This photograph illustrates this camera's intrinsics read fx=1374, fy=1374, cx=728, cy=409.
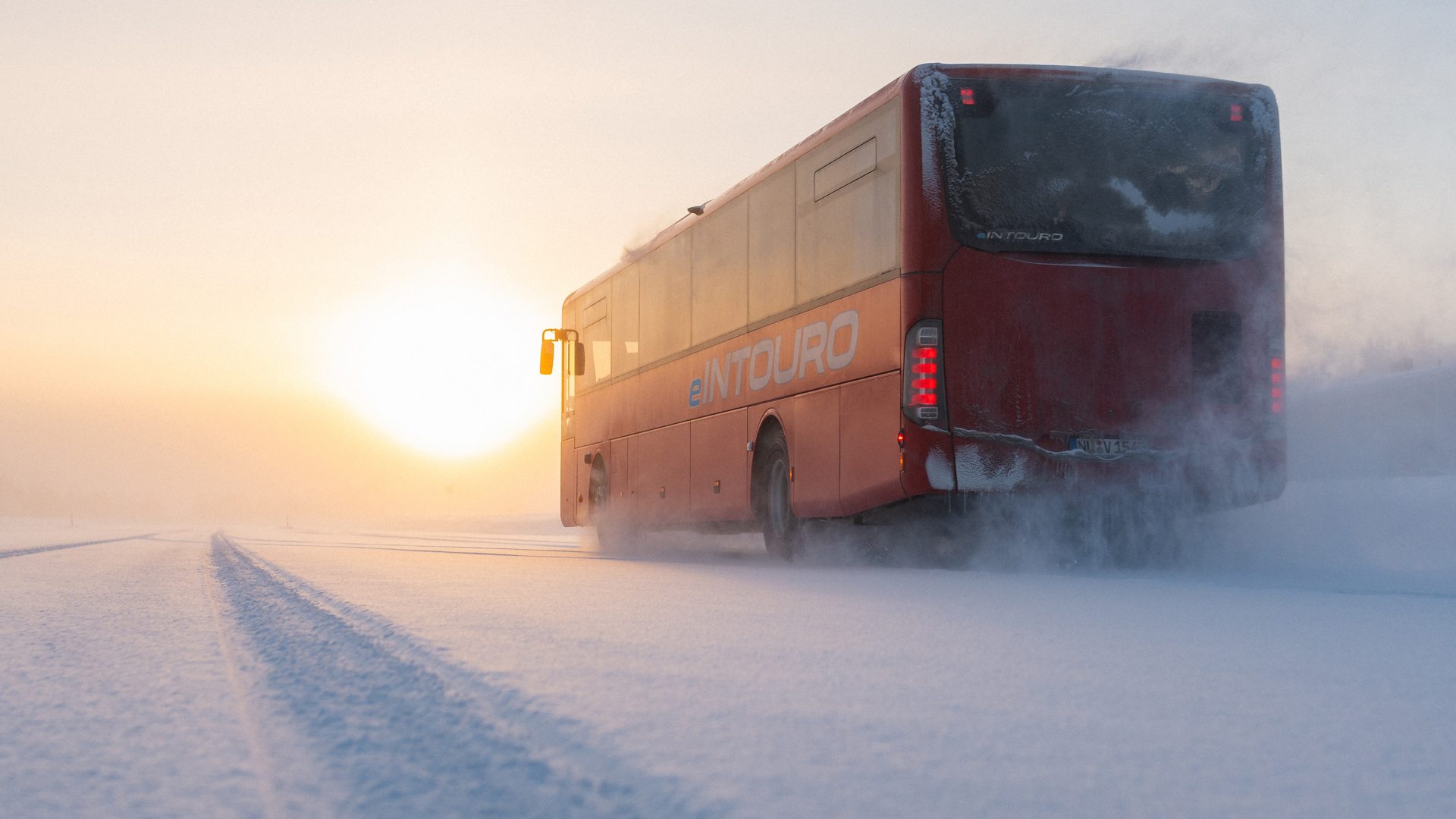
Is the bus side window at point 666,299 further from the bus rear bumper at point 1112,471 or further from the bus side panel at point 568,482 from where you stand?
the bus rear bumper at point 1112,471

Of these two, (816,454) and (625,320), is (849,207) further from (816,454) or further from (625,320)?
(625,320)

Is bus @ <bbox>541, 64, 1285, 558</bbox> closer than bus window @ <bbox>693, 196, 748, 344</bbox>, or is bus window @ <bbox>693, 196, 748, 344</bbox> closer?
bus @ <bbox>541, 64, 1285, 558</bbox>

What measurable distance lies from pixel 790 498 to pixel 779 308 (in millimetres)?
1735

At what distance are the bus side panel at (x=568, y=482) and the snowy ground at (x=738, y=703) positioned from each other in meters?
12.2

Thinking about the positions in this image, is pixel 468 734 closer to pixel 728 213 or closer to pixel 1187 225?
pixel 1187 225

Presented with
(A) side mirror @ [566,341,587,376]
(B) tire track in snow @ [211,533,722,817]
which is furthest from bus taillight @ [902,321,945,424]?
(A) side mirror @ [566,341,587,376]

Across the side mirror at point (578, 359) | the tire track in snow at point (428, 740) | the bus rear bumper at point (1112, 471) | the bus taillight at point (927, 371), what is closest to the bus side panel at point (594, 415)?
the side mirror at point (578, 359)

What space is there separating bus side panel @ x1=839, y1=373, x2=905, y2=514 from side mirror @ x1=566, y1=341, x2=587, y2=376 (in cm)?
886

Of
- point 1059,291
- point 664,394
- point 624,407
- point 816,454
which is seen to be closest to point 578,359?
point 624,407

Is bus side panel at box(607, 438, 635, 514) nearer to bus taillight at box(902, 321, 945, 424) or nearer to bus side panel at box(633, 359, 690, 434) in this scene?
bus side panel at box(633, 359, 690, 434)

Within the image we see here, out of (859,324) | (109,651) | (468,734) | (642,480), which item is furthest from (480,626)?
(642,480)

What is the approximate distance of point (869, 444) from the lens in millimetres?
10750

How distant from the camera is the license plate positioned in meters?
10.2

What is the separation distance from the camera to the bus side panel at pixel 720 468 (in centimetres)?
1348
